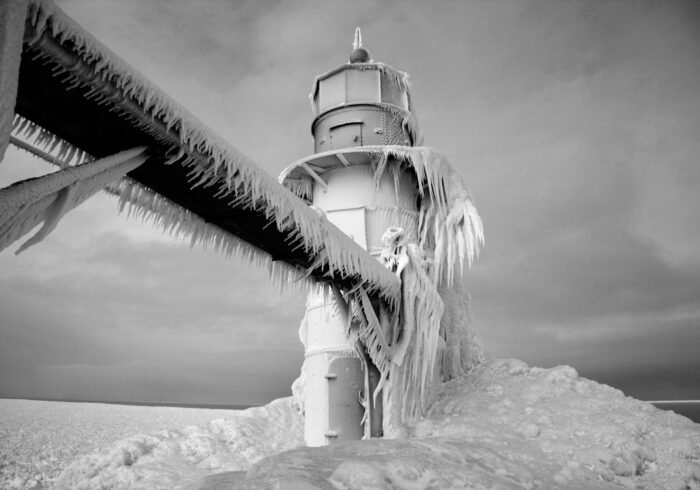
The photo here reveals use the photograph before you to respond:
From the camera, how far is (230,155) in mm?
5684

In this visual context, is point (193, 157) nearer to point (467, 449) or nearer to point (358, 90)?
point (467, 449)

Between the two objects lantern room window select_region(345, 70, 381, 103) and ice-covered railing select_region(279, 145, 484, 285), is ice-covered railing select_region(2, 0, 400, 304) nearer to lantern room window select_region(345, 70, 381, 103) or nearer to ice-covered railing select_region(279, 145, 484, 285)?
ice-covered railing select_region(279, 145, 484, 285)

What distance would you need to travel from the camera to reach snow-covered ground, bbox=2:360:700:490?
4188 millimetres

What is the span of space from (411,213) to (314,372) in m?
5.12

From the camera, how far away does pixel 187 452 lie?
12.6 metres

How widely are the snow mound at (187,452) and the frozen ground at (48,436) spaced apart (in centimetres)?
60

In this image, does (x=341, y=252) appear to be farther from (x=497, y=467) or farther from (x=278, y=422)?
(x=278, y=422)

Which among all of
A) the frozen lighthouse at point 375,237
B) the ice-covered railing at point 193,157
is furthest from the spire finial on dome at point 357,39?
the ice-covered railing at point 193,157

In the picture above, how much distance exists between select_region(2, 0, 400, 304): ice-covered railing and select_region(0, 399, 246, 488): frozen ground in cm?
744

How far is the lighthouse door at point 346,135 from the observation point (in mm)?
14906

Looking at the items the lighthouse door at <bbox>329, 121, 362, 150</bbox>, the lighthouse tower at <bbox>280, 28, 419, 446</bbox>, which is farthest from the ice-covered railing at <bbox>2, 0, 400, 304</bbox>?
the lighthouse door at <bbox>329, 121, 362, 150</bbox>

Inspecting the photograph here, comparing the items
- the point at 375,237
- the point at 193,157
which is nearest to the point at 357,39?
the point at 375,237

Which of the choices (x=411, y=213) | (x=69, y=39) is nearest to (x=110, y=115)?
(x=69, y=39)

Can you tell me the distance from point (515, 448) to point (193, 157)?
23.9ft
